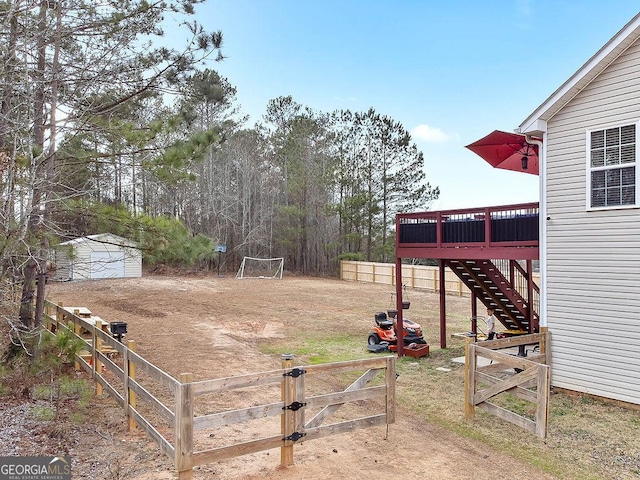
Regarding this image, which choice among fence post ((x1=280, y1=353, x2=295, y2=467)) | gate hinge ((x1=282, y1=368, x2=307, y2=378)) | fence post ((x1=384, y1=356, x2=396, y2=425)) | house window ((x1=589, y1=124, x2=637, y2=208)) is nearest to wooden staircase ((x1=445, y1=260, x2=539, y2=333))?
house window ((x1=589, y1=124, x2=637, y2=208))

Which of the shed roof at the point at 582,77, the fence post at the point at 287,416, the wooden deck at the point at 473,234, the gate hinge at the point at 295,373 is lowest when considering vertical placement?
the fence post at the point at 287,416

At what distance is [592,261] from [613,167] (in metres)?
1.57

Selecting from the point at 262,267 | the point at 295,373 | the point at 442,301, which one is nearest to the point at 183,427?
the point at 295,373

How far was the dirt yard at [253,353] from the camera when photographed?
4.76 metres

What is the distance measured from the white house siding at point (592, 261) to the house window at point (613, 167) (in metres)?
0.14

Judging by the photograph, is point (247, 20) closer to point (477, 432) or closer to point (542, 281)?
point (542, 281)

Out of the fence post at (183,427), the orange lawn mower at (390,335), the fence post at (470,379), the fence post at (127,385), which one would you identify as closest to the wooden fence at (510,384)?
the fence post at (470,379)

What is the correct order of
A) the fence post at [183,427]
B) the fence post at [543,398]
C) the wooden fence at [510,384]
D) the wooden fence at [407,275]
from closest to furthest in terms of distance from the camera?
the fence post at [183,427] → the fence post at [543,398] → the wooden fence at [510,384] → the wooden fence at [407,275]

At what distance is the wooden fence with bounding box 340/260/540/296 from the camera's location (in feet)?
76.2

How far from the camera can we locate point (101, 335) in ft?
22.2

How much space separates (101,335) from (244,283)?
19.4 meters

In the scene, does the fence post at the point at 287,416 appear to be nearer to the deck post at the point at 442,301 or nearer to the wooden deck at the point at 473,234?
the wooden deck at the point at 473,234

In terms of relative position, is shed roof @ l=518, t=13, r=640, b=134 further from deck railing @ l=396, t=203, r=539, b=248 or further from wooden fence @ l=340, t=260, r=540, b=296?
wooden fence @ l=340, t=260, r=540, b=296

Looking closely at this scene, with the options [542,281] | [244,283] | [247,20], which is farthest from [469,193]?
[542,281]
